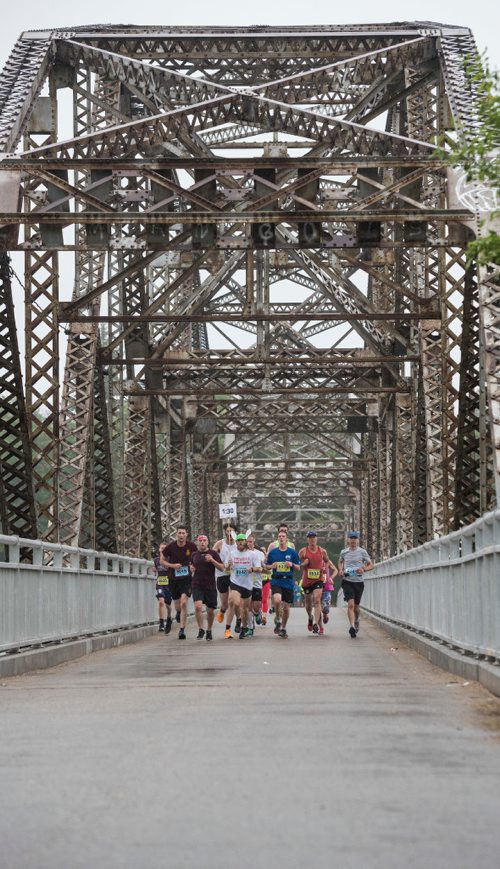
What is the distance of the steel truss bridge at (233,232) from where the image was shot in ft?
71.3

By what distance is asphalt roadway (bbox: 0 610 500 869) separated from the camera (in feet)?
18.0

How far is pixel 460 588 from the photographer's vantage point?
1505 centimetres

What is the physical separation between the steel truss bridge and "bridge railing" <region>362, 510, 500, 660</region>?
1.08 meters

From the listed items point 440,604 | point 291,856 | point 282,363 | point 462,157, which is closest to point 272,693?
point 462,157

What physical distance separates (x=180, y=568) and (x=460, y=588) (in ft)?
35.6

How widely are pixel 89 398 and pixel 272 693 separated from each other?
663 inches

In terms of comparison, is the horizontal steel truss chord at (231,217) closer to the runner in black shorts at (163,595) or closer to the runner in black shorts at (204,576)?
the runner in black shorts at (204,576)

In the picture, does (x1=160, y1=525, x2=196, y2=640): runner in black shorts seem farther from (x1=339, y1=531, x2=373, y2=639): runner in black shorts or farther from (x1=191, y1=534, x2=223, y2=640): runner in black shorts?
(x1=339, y1=531, x2=373, y2=639): runner in black shorts

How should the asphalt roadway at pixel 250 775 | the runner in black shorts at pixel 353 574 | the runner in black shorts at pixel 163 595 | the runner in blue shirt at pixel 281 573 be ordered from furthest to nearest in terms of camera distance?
1. the runner in black shorts at pixel 163 595
2. the runner in blue shirt at pixel 281 573
3. the runner in black shorts at pixel 353 574
4. the asphalt roadway at pixel 250 775

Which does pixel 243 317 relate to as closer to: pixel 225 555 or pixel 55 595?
pixel 225 555

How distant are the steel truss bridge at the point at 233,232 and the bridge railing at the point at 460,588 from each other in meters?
1.08

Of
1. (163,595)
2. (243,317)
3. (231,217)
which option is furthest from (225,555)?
(231,217)

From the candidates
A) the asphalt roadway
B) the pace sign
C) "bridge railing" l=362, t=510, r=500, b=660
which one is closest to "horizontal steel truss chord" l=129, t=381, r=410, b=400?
the pace sign

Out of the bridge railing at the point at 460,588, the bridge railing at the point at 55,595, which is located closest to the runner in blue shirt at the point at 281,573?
the bridge railing at the point at 460,588
